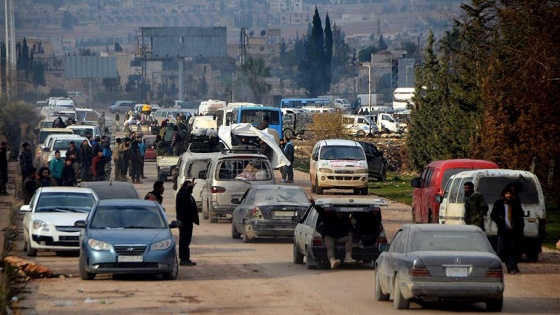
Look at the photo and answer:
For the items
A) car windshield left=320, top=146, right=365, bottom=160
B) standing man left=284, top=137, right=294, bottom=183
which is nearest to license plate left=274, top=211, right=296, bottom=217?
car windshield left=320, top=146, right=365, bottom=160

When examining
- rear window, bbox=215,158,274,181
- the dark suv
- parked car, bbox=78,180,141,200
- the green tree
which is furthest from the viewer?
the green tree

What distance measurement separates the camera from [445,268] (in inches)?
742

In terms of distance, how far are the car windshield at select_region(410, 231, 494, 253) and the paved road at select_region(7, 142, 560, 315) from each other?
888mm

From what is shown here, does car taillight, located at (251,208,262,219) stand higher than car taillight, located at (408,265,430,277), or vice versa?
car taillight, located at (408,265,430,277)

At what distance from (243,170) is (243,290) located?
1485 cm

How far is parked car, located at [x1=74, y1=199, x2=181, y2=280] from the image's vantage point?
2334cm

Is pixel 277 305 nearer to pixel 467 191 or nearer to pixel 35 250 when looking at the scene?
pixel 467 191

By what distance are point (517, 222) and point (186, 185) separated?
249 inches

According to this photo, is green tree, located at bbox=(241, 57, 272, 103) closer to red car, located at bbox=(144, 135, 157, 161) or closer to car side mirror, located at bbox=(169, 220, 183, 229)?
red car, located at bbox=(144, 135, 157, 161)

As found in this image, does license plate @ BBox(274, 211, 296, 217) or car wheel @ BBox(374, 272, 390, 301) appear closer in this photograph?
car wheel @ BBox(374, 272, 390, 301)

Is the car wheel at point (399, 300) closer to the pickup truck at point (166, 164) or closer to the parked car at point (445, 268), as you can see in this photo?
the parked car at point (445, 268)

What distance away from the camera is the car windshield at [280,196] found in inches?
1219

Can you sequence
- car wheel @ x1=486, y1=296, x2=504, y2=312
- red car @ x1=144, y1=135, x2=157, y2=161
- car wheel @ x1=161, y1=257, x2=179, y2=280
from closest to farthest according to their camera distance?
1. car wheel @ x1=486, y1=296, x2=504, y2=312
2. car wheel @ x1=161, y1=257, x2=179, y2=280
3. red car @ x1=144, y1=135, x2=157, y2=161

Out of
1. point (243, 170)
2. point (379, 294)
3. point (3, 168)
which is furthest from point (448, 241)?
point (3, 168)
